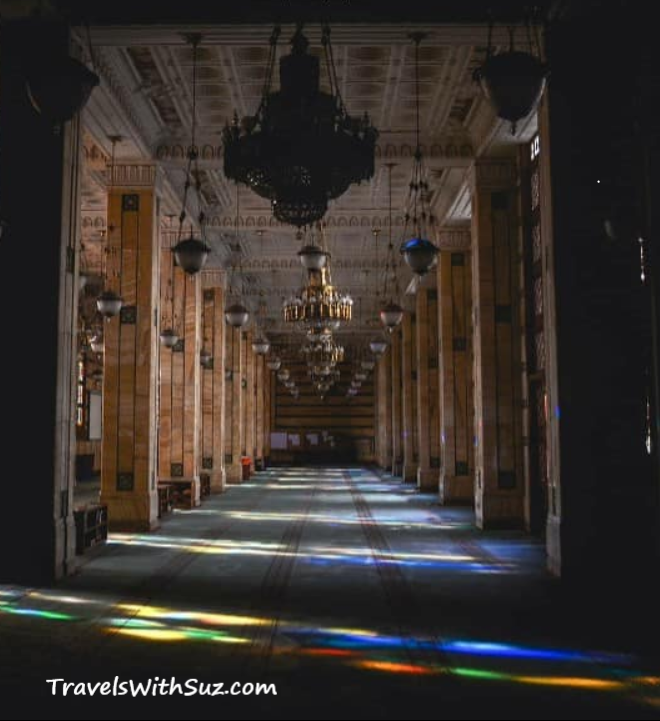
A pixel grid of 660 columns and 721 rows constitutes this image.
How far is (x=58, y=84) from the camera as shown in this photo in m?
4.62

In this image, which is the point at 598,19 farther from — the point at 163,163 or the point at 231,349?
the point at 231,349

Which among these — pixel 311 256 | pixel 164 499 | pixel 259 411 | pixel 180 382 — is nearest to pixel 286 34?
pixel 311 256

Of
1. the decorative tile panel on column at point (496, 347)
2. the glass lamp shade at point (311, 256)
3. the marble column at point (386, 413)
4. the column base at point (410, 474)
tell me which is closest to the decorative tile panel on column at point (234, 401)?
the column base at point (410, 474)

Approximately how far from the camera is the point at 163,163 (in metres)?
12.4

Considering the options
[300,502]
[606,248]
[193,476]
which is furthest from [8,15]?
[300,502]

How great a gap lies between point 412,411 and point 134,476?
545 inches

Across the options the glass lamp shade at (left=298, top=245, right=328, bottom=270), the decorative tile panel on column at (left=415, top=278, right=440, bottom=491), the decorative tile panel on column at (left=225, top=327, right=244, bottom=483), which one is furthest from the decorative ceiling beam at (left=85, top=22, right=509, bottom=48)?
the decorative tile panel on column at (left=225, top=327, right=244, bottom=483)

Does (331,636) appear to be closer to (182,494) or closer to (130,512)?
(130,512)

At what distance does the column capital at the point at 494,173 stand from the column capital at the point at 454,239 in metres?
3.63

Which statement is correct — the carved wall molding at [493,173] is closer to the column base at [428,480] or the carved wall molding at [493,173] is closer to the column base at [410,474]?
the column base at [428,480]

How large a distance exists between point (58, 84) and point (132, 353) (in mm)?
7811

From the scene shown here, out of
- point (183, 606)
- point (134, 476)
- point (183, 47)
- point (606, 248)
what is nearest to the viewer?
point (183, 606)

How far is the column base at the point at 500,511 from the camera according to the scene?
1152 centimetres

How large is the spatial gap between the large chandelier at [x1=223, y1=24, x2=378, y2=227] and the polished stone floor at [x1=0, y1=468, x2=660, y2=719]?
3236 millimetres
